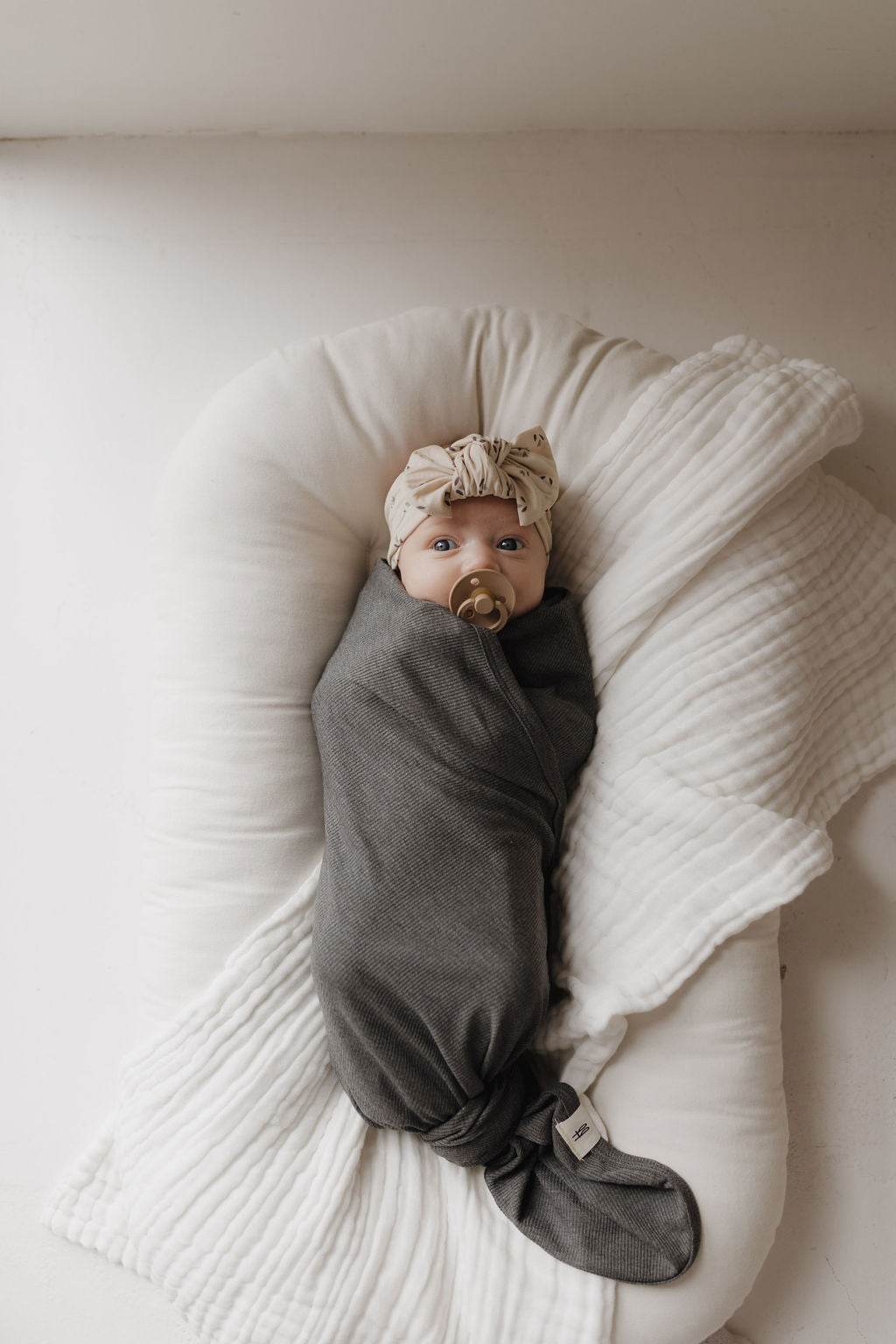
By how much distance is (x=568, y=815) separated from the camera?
3.45ft

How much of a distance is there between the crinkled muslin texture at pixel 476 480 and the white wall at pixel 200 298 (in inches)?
14.2

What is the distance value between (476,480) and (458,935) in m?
0.45

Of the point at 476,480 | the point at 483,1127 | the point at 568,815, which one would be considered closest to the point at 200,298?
the point at 476,480

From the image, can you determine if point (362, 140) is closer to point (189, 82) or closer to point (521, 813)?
point (189, 82)

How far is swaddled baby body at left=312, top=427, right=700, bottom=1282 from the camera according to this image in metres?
0.93

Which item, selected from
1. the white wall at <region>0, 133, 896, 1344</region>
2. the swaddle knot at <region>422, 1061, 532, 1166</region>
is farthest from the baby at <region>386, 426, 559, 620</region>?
the swaddle knot at <region>422, 1061, 532, 1166</region>

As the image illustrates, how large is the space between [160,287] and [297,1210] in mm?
1126

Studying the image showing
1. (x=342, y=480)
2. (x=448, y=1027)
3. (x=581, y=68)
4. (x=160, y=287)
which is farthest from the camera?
(x=160, y=287)

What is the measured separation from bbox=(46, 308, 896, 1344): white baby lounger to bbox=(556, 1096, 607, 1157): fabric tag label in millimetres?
22

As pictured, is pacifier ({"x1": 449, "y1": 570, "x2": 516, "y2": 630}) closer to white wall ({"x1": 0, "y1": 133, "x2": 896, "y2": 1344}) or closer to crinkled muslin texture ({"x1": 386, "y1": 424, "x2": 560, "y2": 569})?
crinkled muslin texture ({"x1": 386, "y1": 424, "x2": 560, "y2": 569})

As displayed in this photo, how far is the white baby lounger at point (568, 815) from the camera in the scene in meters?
0.95

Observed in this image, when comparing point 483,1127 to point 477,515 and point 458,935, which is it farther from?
point 477,515

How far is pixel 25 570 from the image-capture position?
50.4 inches

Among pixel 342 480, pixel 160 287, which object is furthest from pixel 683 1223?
pixel 160 287
